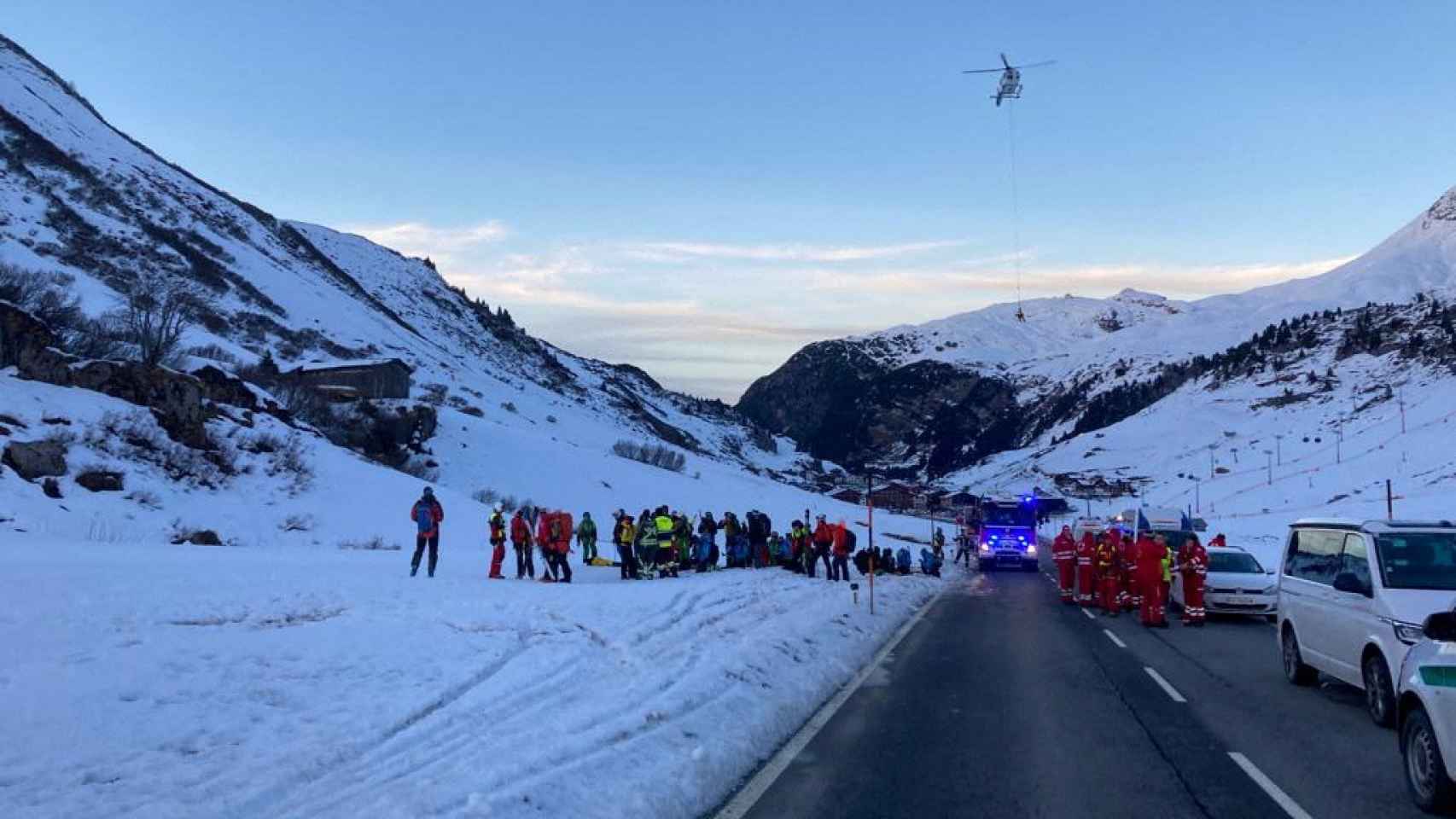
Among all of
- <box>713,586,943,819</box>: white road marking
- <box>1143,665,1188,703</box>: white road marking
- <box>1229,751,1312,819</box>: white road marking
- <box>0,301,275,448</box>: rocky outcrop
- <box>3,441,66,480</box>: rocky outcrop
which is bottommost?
<box>713,586,943,819</box>: white road marking

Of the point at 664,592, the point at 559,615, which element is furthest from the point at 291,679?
the point at 664,592

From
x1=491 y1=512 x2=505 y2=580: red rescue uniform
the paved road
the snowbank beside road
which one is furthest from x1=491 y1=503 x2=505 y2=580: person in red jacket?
the paved road

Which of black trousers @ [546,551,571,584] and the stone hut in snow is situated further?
the stone hut in snow

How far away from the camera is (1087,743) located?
934 centimetres

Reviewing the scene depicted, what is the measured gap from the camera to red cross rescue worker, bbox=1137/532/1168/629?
61.9ft

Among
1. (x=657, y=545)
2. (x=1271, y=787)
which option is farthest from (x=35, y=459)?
(x=1271, y=787)

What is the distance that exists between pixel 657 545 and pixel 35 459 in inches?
515

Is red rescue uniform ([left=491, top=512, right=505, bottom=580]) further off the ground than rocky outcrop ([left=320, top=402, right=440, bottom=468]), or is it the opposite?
rocky outcrop ([left=320, top=402, right=440, bottom=468])

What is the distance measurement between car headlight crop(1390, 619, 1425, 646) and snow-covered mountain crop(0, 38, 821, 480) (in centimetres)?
4367

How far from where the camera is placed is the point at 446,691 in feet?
32.4

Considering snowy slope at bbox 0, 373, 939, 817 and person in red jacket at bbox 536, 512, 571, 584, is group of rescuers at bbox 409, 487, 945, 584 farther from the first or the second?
snowy slope at bbox 0, 373, 939, 817

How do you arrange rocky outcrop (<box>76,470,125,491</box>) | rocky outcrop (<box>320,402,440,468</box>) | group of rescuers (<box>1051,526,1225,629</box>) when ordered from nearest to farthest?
1. group of rescuers (<box>1051,526,1225,629</box>)
2. rocky outcrop (<box>76,470,125,491</box>)
3. rocky outcrop (<box>320,402,440,468</box>)

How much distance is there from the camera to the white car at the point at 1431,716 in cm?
685

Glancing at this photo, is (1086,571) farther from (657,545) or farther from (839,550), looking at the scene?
(657,545)
